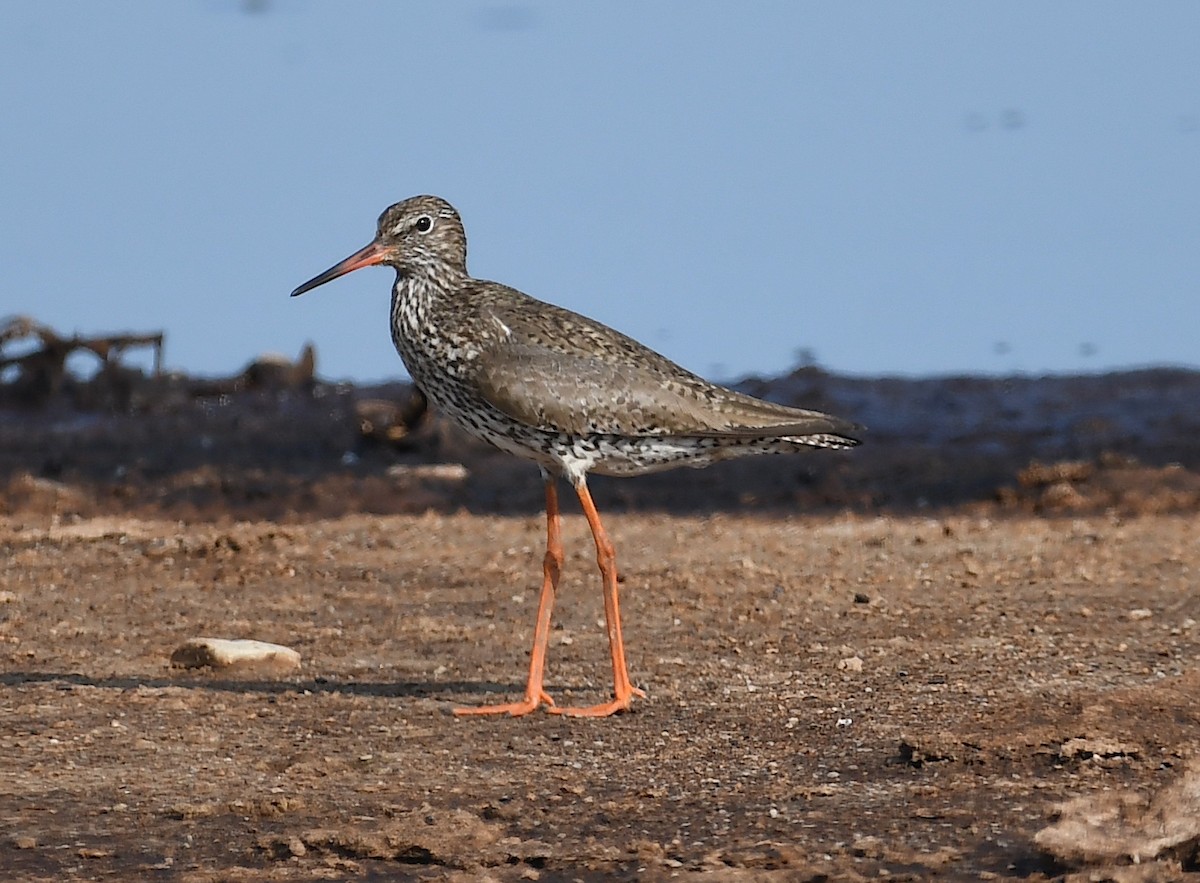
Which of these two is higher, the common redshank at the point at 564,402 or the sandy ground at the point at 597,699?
the common redshank at the point at 564,402

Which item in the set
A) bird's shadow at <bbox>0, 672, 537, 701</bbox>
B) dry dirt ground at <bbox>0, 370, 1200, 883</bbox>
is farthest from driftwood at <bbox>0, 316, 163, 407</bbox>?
bird's shadow at <bbox>0, 672, 537, 701</bbox>

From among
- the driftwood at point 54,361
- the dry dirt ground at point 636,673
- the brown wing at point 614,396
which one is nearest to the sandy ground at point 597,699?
the dry dirt ground at point 636,673

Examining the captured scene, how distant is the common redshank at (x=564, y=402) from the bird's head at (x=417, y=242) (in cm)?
2

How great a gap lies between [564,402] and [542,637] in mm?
989

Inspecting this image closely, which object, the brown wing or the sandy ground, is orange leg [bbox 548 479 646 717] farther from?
the brown wing

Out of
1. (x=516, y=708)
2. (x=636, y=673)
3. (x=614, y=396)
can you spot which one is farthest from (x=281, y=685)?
(x=614, y=396)

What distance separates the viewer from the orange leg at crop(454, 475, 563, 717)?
751 centimetres

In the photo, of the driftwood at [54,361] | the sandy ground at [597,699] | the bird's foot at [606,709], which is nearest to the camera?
the sandy ground at [597,699]

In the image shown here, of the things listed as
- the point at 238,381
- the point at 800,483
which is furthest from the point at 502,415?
the point at 238,381

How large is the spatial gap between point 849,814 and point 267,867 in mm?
1814

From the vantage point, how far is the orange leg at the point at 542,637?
7512mm

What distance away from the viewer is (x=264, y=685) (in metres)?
8.22

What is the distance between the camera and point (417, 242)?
27.0 ft

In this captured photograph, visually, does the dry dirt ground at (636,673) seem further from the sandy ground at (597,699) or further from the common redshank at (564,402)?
the common redshank at (564,402)
